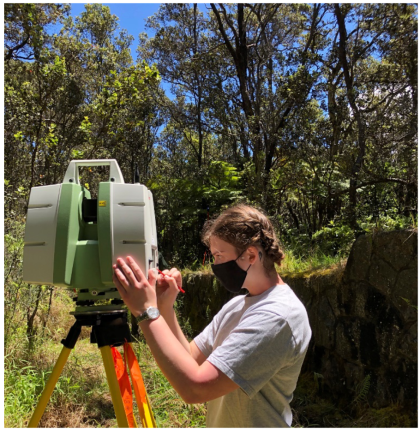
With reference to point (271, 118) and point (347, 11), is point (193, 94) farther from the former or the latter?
point (347, 11)

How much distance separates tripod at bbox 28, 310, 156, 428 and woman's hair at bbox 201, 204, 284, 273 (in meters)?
0.48

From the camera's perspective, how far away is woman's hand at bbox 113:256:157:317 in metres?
1.03

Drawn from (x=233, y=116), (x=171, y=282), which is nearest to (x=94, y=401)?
(x=171, y=282)

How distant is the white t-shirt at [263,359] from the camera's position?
0.95m

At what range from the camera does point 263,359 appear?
95 centimetres

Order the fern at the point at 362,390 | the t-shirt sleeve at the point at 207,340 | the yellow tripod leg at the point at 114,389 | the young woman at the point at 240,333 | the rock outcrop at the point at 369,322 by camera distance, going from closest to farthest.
→ the young woman at the point at 240,333, the yellow tripod leg at the point at 114,389, the t-shirt sleeve at the point at 207,340, the rock outcrop at the point at 369,322, the fern at the point at 362,390

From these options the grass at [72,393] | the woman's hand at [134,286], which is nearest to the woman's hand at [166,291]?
the woman's hand at [134,286]

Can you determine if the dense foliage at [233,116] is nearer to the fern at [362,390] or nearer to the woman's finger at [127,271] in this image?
the fern at [362,390]

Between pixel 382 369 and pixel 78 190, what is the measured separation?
264cm

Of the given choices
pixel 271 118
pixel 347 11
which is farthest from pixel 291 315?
pixel 347 11

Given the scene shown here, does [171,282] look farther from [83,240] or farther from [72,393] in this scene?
[72,393]

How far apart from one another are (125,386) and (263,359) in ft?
2.01

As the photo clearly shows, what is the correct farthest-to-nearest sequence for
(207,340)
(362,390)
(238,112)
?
(238,112) → (362,390) → (207,340)

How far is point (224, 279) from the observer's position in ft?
4.19
